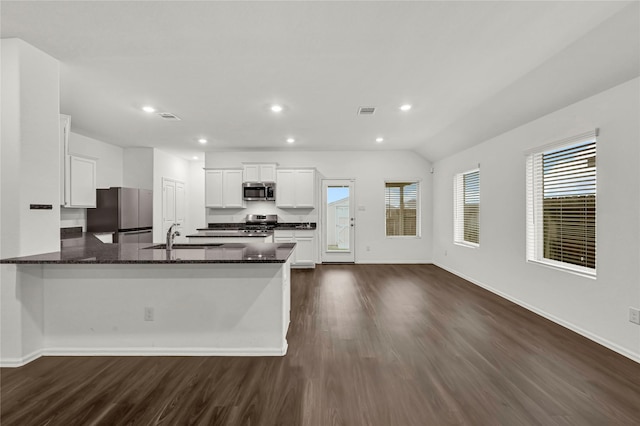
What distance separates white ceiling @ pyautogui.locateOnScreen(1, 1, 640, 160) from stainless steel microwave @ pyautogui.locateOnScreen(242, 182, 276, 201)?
7.39 feet

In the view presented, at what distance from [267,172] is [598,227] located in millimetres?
5572

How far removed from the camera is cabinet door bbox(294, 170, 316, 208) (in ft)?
22.3

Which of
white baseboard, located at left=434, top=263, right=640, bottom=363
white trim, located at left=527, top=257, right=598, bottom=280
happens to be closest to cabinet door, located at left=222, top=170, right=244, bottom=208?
white baseboard, located at left=434, top=263, right=640, bottom=363

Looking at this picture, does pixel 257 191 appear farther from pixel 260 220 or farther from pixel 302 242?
pixel 302 242

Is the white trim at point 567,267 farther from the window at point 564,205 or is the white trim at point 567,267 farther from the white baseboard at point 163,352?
the white baseboard at point 163,352

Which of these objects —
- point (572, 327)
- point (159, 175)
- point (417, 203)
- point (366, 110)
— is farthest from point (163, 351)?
point (417, 203)

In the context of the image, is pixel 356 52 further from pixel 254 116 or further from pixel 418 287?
pixel 418 287

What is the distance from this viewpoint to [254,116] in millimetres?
4500

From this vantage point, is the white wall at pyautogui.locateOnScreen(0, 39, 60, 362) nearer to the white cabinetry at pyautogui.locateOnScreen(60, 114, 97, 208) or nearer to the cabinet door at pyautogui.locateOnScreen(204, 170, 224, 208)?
the white cabinetry at pyautogui.locateOnScreen(60, 114, 97, 208)

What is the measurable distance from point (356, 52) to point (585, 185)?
2.82 meters

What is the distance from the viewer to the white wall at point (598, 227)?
264cm

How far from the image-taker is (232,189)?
684cm

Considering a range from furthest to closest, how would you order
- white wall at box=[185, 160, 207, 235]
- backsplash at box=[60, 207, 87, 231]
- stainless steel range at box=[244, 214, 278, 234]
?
white wall at box=[185, 160, 207, 235], stainless steel range at box=[244, 214, 278, 234], backsplash at box=[60, 207, 87, 231]

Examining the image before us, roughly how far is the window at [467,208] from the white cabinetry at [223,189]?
4.67 meters
